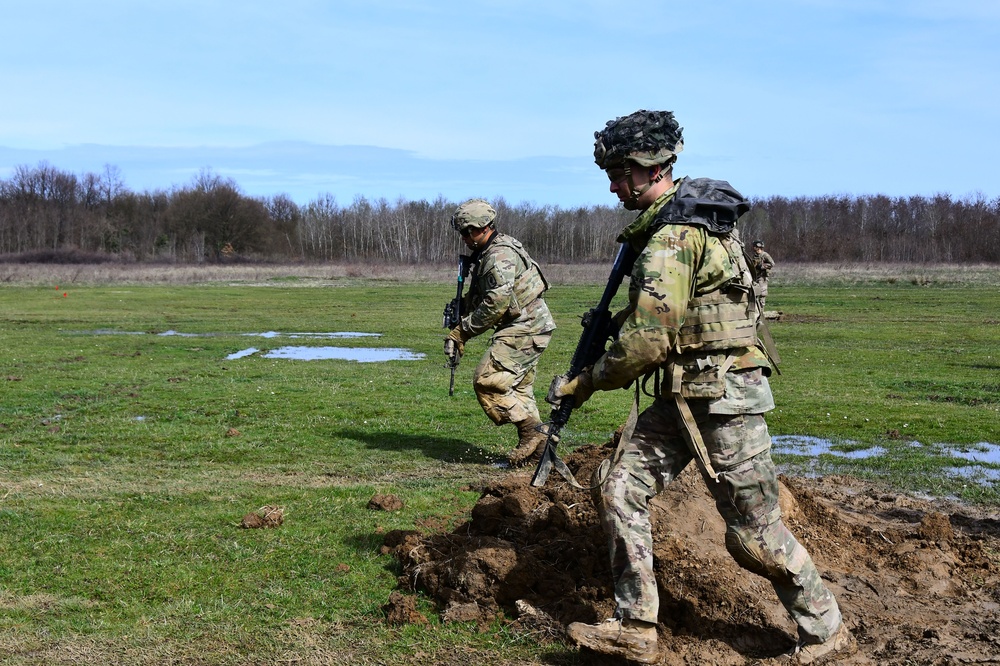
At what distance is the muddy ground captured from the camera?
5.27m

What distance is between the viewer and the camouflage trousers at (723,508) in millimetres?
4777

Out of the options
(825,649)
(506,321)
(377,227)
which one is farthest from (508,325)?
(377,227)

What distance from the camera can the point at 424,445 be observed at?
11555mm

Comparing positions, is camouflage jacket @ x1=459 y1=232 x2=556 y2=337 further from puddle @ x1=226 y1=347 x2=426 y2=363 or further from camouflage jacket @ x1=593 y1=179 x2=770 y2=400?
puddle @ x1=226 y1=347 x2=426 y2=363

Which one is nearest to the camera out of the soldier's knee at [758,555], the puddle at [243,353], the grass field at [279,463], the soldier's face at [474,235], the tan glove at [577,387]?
the soldier's knee at [758,555]

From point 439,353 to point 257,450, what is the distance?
1136 centimetres

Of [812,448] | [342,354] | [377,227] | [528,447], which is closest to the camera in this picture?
[528,447]

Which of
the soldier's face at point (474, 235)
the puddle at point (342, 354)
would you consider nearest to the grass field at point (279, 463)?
the puddle at point (342, 354)

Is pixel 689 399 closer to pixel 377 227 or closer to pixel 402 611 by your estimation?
pixel 402 611

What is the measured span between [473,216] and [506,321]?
3.88 ft

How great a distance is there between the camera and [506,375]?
33.1ft

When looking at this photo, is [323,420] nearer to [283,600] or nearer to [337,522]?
[337,522]

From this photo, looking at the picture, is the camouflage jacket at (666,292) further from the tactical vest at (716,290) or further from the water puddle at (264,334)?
the water puddle at (264,334)

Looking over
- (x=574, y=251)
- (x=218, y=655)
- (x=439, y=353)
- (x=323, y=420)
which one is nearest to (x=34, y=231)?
(x=574, y=251)
